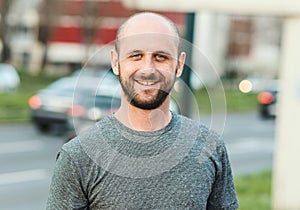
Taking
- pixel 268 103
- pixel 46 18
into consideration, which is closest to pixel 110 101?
pixel 268 103

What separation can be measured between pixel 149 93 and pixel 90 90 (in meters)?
1.32

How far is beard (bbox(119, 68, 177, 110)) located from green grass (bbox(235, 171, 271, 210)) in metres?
6.60

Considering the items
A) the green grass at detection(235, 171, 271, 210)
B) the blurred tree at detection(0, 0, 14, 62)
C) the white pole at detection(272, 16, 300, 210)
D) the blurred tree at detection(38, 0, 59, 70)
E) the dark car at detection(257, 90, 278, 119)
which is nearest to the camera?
the white pole at detection(272, 16, 300, 210)

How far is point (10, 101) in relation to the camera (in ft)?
82.5

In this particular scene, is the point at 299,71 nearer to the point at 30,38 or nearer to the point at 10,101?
the point at 10,101

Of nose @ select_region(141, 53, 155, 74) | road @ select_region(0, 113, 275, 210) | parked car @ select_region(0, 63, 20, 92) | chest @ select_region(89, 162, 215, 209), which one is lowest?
chest @ select_region(89, 162, 215, 209)

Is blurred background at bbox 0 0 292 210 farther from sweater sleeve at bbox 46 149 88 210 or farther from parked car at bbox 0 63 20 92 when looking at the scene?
sweater sleeve at bbox 46 149 88 210

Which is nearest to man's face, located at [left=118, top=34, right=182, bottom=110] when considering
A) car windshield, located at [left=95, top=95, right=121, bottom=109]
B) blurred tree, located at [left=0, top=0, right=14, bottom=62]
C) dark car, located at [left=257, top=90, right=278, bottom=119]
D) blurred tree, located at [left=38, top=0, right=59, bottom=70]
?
car windshield, located at [left=95, top=95, right=121, bottom=109]

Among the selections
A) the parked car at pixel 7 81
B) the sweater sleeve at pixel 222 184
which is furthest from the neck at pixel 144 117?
the parked car at pixel 7 81

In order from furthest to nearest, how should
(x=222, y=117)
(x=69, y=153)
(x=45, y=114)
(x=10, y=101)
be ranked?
(x=10, y=101)
(x=45, y=114)
(x=222, y=117)
(x=69, y=153)

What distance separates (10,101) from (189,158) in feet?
76.0

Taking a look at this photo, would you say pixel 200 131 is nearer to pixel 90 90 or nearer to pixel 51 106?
pixel 90 90

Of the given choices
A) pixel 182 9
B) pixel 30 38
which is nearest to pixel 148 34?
pixel 182 9

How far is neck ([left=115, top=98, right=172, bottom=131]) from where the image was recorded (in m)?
2.37
